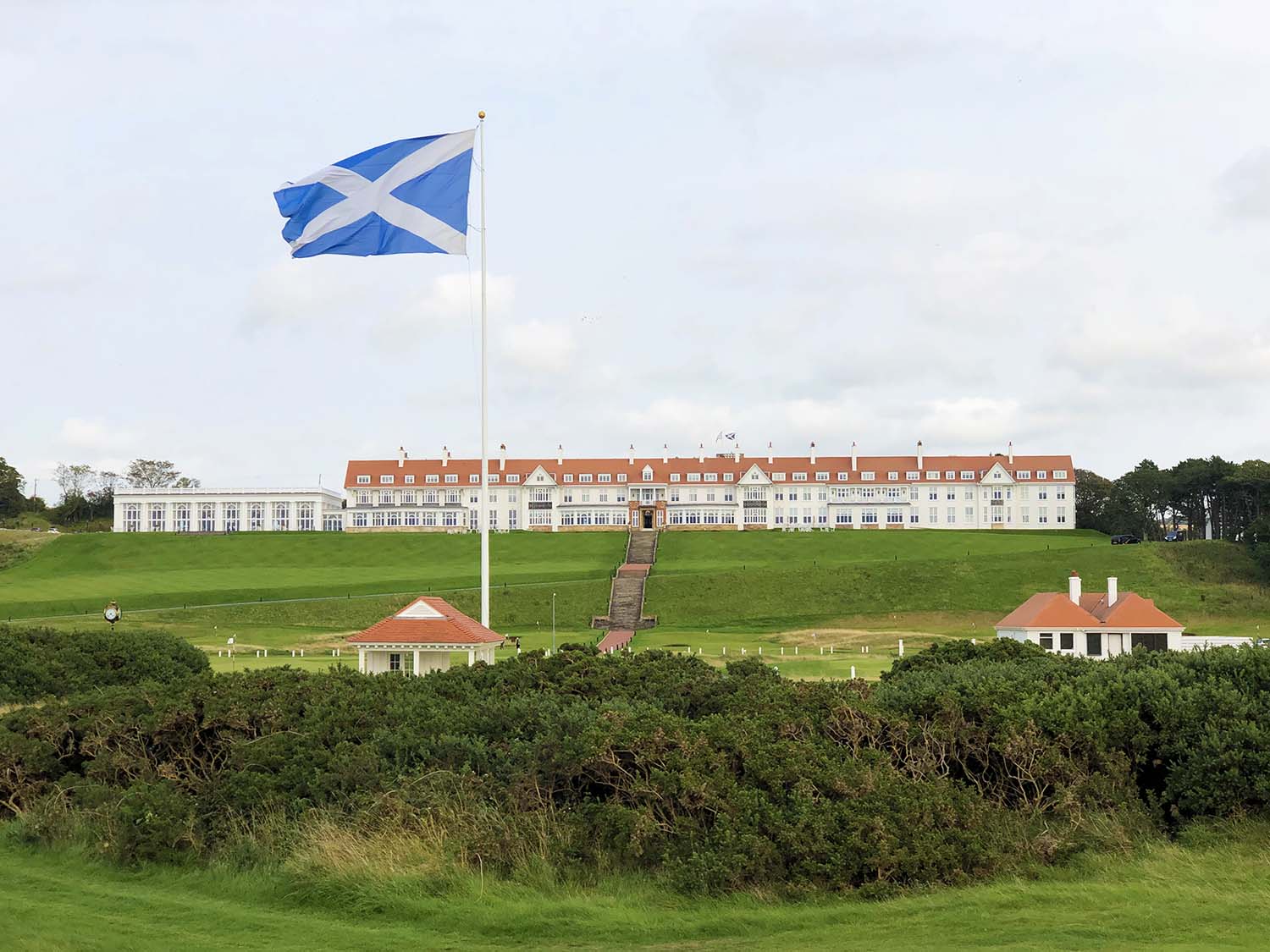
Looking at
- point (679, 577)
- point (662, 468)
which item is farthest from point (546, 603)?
point (662, 468)

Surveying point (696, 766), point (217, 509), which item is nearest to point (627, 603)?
point (696, 766)

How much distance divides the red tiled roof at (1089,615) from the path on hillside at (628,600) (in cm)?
1683

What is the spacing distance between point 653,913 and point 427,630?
21.2 meters

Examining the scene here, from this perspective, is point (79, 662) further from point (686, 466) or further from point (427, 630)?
point (686, 466)

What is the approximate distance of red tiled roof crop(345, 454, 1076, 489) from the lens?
129375 mm

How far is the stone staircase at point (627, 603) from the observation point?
207ft

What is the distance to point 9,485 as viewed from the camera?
139 m

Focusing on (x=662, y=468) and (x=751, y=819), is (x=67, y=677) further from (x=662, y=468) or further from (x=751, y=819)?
(x=662, y=468)

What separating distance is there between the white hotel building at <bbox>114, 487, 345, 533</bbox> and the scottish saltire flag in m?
114

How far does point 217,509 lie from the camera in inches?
5207

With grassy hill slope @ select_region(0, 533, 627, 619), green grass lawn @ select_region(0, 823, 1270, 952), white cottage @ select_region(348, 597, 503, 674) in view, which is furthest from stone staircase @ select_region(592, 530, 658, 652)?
green grass lawn @ select_region(0, 823, 1270, 952)

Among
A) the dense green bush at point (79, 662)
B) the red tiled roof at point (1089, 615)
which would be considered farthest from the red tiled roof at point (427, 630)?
the red tiled roof at point (1089, 615)

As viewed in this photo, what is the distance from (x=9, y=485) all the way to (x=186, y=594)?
249 ft

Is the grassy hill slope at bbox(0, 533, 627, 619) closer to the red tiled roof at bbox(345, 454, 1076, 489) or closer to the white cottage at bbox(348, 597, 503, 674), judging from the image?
the red tiled roof at bbox(345, 454, 1076, 489)
